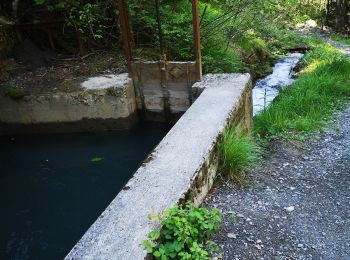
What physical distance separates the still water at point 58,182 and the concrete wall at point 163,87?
1.13 ft

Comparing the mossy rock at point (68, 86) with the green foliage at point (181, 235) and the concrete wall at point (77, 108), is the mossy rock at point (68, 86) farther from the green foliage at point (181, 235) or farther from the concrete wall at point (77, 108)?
the green foliage at point (181, 235)

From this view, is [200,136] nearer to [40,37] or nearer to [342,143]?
[342,143]

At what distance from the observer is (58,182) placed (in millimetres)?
5996

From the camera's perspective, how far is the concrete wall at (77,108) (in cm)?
654

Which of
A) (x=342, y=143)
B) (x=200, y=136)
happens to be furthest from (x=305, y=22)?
(x=200, y=136)

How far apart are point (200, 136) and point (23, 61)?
17.9 ft

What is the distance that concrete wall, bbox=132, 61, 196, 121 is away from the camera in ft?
21.1

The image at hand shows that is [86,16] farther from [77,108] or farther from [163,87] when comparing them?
[163,87]

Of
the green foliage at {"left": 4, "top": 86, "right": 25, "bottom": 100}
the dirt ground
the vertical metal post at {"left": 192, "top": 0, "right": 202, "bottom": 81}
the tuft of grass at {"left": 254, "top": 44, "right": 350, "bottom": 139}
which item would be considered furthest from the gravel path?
the green foliage at {"left": 4, "top": 86, "right": 25, "bottom": 100}

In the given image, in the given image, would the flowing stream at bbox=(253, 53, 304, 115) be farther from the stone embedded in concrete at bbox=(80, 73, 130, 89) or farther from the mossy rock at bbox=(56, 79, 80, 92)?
the mossy rock at bbox=(56, 79, 80, 92)

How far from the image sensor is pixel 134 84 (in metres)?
6.82

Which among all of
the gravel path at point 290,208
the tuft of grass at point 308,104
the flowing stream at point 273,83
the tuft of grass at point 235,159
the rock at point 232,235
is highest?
the tuft of grass at point 235,159

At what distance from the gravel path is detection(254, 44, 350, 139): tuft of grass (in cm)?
75

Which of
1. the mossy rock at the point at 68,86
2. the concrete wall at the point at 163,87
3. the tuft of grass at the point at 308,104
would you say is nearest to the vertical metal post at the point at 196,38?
the concrete wall at the point at 163,87
